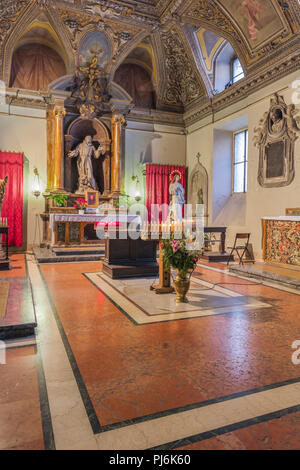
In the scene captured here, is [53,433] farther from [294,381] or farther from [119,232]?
[119,232]

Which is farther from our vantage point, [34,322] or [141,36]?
[141,36]

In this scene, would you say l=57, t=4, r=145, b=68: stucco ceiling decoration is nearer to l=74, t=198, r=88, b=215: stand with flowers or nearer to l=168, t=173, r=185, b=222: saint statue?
l=168, t=173, r=185, b=222: saint statue

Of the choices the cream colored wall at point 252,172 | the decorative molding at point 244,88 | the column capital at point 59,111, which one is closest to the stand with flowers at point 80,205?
the column capital at point 59,111

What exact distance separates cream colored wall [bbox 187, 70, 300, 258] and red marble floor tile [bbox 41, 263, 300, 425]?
4.44 meters

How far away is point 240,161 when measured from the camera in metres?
11.5

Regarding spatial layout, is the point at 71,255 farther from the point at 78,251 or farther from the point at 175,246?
the point at 175,246

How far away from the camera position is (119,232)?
712cm

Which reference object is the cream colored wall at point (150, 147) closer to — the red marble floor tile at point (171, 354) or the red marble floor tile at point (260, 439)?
the red marble floor tile at point (171, 354)

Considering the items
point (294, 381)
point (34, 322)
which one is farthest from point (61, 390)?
point (294, 381)

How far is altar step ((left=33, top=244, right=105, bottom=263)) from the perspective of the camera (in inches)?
339

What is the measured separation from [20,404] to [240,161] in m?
10.9

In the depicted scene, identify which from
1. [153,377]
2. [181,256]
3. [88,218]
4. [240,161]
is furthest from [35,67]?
[153,377]

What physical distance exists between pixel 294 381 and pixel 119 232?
5.08 m
